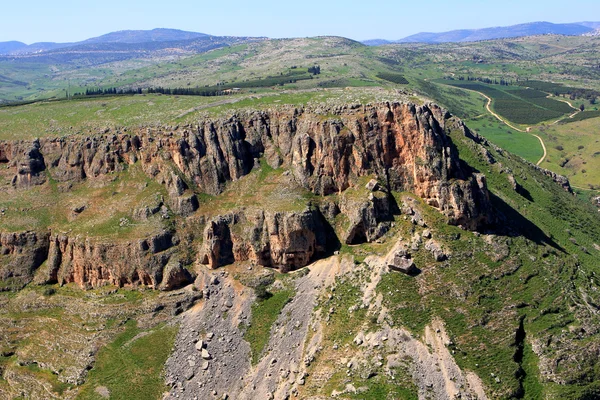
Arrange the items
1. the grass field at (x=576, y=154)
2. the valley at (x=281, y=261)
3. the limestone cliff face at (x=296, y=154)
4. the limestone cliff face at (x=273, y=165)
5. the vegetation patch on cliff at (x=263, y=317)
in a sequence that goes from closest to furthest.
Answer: the valley at (x=281, y=261) < the vegetation patch on cliff at (x=263, y=317) < the limestone cliff face at (x=273, y=165) < the limestone cliff face at (x=296, y=154) < the grass field at (x=576, y=154)

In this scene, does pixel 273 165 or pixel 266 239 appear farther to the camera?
pixel 273 165

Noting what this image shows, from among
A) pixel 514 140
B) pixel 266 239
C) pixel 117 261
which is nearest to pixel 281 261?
pixel 266 239

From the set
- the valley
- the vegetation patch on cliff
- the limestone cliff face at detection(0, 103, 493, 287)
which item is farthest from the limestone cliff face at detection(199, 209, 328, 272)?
the vegetation patch on cliff

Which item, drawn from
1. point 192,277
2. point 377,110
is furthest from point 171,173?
point 377,110

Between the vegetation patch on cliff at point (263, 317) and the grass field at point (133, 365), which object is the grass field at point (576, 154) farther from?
the grass field at point (133, 365)

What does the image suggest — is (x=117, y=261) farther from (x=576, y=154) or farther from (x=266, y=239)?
(x=576, y=154)

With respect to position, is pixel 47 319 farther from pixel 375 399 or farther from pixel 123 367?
pixel 375 399

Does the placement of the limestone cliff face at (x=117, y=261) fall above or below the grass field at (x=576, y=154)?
above

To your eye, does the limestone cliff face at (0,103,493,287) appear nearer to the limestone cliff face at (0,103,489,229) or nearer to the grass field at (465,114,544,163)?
the limestone cliff face at (0,103,489,229)

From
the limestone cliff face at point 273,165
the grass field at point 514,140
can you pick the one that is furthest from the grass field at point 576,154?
the limestone cliff face at point 273,165
